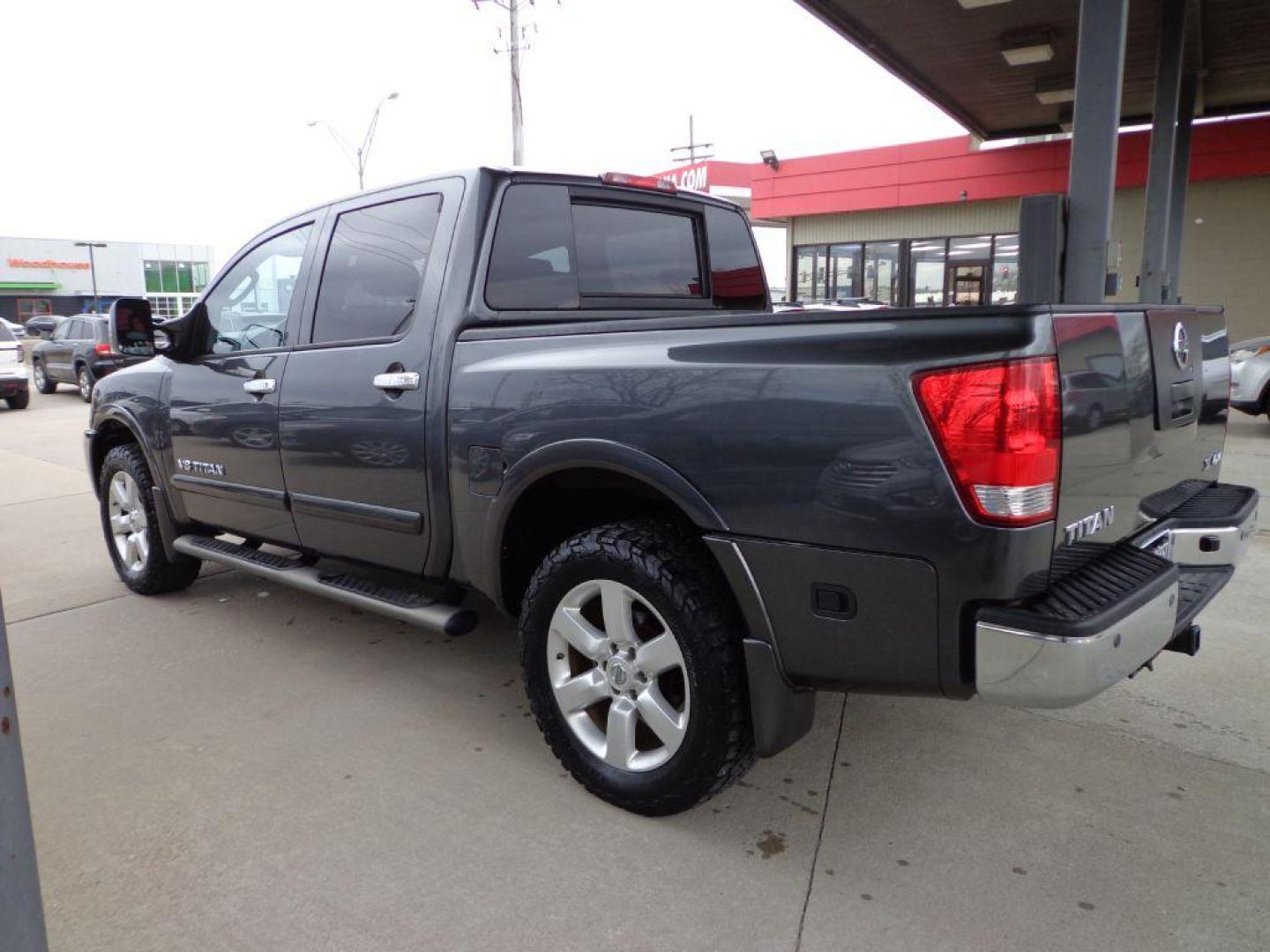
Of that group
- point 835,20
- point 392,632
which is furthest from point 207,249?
point 392,632

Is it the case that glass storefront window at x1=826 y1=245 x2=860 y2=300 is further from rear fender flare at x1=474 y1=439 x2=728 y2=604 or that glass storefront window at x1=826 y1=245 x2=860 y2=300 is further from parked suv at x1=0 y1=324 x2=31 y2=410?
rear fender flare at x1=474 y1=439 x2=728 y2=604

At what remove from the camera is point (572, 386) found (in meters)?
2.68

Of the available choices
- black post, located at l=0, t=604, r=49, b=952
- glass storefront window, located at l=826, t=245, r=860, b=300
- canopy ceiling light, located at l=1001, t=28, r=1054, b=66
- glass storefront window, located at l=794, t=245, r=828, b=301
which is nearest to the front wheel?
black post, located at l=0, t=604, r=49, b=952

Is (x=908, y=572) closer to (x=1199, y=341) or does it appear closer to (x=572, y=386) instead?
(x=572, y=386)

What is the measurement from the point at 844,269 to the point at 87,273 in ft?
241

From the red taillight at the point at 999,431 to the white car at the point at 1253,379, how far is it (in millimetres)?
11105

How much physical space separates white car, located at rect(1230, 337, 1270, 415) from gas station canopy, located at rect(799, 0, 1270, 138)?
3.94 m

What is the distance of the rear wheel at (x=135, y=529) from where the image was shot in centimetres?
479

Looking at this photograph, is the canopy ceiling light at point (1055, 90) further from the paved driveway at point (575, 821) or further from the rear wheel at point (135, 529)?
the rear wheel at point (135, 529)

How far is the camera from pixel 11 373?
52.5ft

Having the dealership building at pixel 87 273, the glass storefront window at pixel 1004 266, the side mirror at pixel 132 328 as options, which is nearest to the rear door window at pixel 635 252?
the side mirror at pixel 132 328

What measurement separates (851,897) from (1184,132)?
15.7m

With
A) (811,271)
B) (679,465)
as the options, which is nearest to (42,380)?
(811,271)

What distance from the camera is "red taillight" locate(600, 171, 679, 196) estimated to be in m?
3.65
